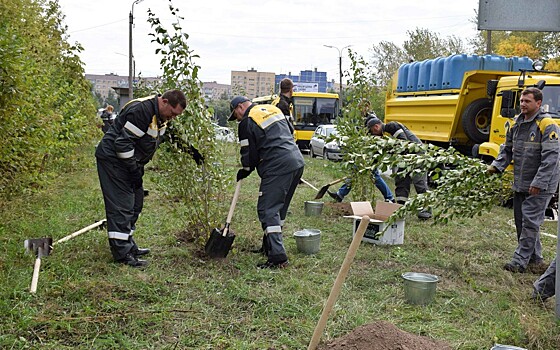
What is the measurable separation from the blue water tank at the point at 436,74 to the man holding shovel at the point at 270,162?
7813 mm

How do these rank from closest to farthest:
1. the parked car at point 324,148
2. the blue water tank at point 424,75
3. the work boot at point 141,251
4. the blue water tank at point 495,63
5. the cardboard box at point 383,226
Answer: the work boot at point 141,251
the cardboard box at point 383,226
the blue water tank at point 495,63
the blue water tank at point 424,75
the parked car at point 324,148

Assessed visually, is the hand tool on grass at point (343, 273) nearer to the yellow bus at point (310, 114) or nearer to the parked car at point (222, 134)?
the parked car at point (222, 134)

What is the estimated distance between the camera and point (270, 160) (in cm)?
546

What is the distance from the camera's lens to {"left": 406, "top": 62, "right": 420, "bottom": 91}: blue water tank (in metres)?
13.6

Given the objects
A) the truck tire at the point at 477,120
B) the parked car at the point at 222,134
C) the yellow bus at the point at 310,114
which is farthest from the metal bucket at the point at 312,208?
the yellow bus at the point at 310,114

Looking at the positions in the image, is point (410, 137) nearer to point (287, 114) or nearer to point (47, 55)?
point (287, 114)

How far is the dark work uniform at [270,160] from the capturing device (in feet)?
17.6

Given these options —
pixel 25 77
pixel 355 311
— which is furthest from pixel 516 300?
pixel 25 77

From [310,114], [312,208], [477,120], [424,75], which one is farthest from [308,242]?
[310,114]

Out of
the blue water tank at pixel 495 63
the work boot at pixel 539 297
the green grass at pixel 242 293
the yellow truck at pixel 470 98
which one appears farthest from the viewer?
the blue water tank at pixel 495 63

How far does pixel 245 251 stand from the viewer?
5969 mm

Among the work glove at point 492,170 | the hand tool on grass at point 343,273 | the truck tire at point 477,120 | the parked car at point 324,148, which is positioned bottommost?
the parked car at point 324,148

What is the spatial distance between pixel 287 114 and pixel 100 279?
173 inches

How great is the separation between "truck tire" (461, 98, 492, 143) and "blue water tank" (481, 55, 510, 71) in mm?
887
